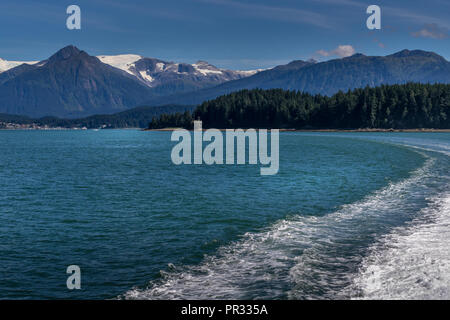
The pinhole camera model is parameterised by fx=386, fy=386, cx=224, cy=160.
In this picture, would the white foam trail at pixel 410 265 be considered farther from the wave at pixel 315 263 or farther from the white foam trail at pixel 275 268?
the white foam trail at pixel 275 268

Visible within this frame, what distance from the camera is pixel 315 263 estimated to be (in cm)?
1431

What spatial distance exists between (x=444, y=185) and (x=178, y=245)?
25.4 meters

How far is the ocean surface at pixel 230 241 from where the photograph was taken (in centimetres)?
1240

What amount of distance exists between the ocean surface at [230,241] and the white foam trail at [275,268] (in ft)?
0.13

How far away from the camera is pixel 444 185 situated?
3234 cm

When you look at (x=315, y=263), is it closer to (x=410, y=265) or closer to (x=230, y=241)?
(x=410, y=265)

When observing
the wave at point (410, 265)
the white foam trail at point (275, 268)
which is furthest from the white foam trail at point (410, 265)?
the white foam trail at point (275, 268)

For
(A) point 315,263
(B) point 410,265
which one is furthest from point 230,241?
(B) point 410,265

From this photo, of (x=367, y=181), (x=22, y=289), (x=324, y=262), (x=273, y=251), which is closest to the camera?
(x=22, y=289)

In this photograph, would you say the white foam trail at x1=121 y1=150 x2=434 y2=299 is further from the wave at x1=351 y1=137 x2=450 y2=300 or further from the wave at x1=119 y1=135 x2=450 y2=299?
the wave at x1=351 y1=137 x2=450 y2=300

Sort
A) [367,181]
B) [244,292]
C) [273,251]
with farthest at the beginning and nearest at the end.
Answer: [367,181]
[273,251]
[244,292]

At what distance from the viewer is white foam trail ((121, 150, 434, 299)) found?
12.0m
